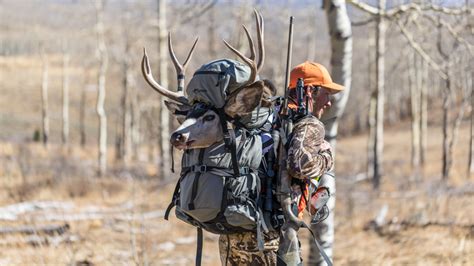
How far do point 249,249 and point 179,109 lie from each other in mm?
766

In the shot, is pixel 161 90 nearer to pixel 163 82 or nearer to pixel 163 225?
pixel 163 225

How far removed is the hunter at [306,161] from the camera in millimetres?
3154

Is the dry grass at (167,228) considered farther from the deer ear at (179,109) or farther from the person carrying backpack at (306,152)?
the person carrying backpack at (306,152)

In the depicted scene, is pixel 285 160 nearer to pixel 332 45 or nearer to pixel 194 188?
pixel 194 188

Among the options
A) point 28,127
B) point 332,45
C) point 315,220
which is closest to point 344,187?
point 332,45

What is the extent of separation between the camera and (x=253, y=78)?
3207 mm

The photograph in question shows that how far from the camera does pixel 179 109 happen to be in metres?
3.38

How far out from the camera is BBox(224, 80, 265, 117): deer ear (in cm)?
311

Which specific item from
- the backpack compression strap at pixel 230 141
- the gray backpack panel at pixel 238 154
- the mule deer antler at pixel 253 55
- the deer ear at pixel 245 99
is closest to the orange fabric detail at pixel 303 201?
the gray backpack panel at pixel 238 154

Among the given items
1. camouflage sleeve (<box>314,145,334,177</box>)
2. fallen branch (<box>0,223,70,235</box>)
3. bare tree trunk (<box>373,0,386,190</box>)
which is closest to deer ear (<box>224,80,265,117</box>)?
camouflage sleeve (<box>314,145,334,177</box>)

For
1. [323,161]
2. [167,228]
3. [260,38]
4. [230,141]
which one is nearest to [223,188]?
[230,141]

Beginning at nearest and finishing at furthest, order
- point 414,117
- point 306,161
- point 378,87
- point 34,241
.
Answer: point 306,161
point 34,241
point 378,87
point 414,117

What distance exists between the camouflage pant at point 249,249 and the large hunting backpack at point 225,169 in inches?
3.8

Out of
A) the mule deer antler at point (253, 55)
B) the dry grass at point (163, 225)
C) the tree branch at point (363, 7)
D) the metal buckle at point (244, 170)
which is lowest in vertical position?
the dry grass at point (163, 225)
